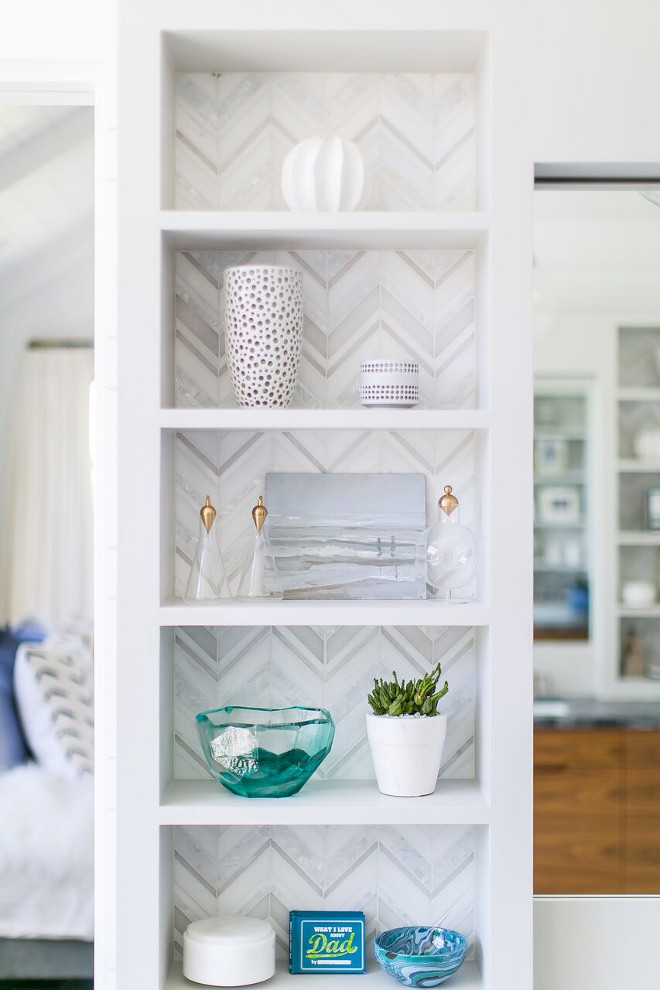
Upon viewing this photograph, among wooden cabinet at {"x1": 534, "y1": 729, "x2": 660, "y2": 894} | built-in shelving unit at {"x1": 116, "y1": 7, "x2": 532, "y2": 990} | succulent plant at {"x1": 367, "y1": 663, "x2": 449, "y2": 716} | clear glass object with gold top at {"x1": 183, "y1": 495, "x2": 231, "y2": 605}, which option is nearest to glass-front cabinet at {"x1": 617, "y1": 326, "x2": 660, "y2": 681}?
wooden cabinet at {"x1": 534, "y1": 729, "x2": 660, "y2": 894}

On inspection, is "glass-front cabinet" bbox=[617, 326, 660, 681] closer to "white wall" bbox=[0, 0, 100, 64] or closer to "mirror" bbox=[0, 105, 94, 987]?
"mirror" bbox=[0, 105, 94, 987]

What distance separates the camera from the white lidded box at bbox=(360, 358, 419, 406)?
1777mm

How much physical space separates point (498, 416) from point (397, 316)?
35 centimetres

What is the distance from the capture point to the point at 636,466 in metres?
1.91

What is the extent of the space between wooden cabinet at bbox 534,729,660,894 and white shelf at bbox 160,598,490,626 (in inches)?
13.3

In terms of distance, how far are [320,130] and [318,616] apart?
3.16 ft

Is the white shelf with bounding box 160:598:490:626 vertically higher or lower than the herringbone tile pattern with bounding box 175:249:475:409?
lower

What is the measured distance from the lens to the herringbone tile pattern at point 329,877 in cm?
192

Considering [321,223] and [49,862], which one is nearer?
[321,223]

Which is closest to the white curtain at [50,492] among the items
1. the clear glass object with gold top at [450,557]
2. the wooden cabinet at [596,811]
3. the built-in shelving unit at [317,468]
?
the built-in shelving unit at [317,468]

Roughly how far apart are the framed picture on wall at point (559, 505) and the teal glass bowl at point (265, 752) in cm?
57

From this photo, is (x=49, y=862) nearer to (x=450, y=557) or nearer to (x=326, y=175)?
(x=450, y=557)

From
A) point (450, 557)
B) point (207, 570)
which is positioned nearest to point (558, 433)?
point (450, 557)

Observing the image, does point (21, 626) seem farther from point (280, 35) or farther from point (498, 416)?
point (280, 35)
